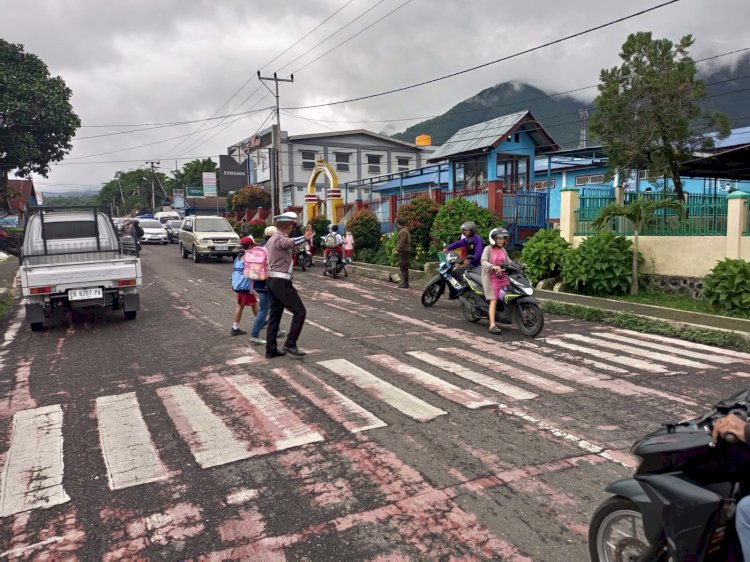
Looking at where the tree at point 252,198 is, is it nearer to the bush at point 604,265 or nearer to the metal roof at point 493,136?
the metal roof at point 493,136

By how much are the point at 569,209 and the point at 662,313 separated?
14.7 ft

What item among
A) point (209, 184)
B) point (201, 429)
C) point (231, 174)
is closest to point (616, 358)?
point (201, 429)

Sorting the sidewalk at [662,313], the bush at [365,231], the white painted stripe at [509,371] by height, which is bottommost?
the white painted stripe at [509,371]

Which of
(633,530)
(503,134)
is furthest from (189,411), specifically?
(503,134)

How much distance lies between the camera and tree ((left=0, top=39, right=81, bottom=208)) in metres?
32.6

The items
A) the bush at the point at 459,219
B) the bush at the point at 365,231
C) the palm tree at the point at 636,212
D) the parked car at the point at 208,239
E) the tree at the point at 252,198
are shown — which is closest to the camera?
the palm tree at the point at 636,212

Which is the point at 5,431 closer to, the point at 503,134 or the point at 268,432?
the point at 268,432

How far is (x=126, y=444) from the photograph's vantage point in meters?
4.55

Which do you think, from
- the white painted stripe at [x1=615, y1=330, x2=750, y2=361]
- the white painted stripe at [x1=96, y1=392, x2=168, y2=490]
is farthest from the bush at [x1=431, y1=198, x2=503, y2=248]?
the white painted stripe at [x1=96, y1=392, x2=168, y2=490]

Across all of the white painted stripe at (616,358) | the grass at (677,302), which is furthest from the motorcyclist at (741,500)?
the grass at (677,302)

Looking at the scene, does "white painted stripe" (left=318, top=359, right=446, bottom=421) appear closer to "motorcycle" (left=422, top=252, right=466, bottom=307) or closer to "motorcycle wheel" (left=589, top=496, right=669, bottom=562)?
"motorcycle wheel" (left=589, top=496, right=669, bottom=562)

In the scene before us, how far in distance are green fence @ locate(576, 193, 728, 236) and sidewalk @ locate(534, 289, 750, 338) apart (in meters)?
1.98

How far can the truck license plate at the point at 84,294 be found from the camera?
9.02 m

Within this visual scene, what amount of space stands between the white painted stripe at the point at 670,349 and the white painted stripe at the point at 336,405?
4.94m
